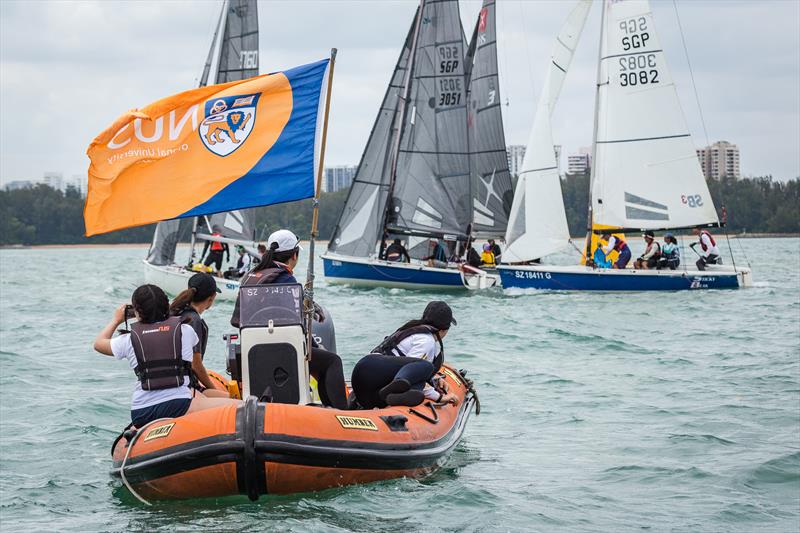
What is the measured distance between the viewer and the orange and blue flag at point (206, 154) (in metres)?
8.69

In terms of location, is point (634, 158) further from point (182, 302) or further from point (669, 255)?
point (182, 302)

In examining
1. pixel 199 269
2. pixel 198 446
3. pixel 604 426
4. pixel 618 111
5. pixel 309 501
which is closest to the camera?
pixel 198 446

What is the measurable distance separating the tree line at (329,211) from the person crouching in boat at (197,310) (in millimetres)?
93929

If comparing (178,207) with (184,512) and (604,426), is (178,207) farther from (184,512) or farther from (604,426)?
(604,426)

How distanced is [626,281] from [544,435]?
53.8 ft

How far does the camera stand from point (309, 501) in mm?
7566

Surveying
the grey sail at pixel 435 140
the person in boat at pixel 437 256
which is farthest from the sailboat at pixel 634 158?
the grey sail at pixel 435 140

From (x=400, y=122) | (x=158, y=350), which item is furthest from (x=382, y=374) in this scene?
(x=400, y=122)

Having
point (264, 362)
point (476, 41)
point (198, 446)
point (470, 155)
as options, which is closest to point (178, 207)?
point (264, 362)

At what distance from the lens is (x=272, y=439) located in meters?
7.12

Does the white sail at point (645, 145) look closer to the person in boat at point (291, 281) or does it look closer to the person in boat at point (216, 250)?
the person in boat at point (216, 250)

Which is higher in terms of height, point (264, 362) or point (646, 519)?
point (264, 362)

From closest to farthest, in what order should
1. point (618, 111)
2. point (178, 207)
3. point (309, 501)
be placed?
point (309, 501) < point (178, 207) < point (618, 111)

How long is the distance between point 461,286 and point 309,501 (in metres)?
21.8
